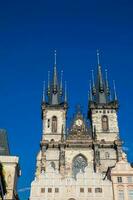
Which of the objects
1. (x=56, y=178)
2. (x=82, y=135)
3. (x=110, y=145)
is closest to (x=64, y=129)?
(x=82, y=135)

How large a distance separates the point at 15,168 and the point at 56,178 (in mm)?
5955

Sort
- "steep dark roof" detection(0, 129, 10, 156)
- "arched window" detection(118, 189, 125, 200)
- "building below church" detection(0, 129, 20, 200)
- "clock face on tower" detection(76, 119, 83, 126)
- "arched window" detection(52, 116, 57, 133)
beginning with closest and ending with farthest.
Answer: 1. "building below church" detection(0, 129, 20, 200)
2. "arched window" detection(118, 189, 125, 200)
3. "steep dark roof" detection(0, 129, 10, 156)
4. "arched window" detection(52, 116, 57, 133)
5. "clock face on tower" detection(76, 119, 83, 126)

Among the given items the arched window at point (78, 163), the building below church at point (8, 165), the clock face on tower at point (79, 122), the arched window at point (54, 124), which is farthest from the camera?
the clock face on tower at point (79, 122)

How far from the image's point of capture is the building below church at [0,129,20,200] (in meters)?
41.6

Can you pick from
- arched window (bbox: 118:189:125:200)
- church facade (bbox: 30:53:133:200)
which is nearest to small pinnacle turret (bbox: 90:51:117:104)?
church facade (bbox: 30:53:133:200)

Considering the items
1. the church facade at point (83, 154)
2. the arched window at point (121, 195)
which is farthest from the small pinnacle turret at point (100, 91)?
the arched window at point (121, 195)

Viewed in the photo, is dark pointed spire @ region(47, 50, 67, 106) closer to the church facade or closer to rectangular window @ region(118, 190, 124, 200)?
the church facade

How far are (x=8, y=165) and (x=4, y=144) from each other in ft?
9.25

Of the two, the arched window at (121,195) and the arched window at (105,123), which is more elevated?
the arched window at (105,123)

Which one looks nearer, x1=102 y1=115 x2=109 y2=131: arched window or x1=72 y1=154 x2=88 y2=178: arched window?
x1=72 y1=154 x2=88 y2=178: arched window

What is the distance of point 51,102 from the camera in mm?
68625

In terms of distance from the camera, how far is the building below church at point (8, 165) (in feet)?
137

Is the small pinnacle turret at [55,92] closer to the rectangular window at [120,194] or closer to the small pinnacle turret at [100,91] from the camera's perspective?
the small pinnacle turret at [100,91]

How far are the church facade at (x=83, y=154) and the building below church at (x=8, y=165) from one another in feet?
10.0
